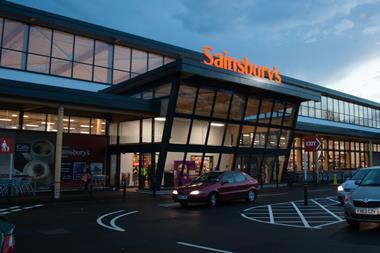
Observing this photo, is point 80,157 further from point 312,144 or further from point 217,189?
point 312,144

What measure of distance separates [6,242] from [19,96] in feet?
52.7

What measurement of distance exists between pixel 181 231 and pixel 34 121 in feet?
56.6

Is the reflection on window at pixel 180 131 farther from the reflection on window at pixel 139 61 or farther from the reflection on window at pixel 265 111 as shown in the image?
the reflection on window at pixel 139 61

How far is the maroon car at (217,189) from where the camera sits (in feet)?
52.1

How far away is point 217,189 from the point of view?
53.7 ft

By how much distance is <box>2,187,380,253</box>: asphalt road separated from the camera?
26.7 feet

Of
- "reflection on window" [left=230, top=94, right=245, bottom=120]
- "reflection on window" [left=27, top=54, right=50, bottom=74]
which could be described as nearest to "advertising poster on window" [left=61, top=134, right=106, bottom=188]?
"reflection on window" [left=27, top=54, right=50, bottom=74]

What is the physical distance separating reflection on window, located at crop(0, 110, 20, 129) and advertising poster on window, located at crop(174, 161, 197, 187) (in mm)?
10038

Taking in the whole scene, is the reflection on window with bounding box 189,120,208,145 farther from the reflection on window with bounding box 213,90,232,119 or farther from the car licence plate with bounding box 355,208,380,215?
the car licence plate with bounding box 355,208,380,215

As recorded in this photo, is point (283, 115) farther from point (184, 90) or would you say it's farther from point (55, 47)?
point (55, 47)

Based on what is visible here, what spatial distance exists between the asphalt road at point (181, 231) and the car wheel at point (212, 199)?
2.37 ft

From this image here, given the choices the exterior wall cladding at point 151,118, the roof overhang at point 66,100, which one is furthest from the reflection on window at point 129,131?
the roof overhang at point 66,100

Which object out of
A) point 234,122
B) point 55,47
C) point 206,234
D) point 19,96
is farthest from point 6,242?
point 55,47

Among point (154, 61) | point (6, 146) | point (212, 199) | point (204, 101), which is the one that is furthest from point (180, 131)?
point (154, 61)
